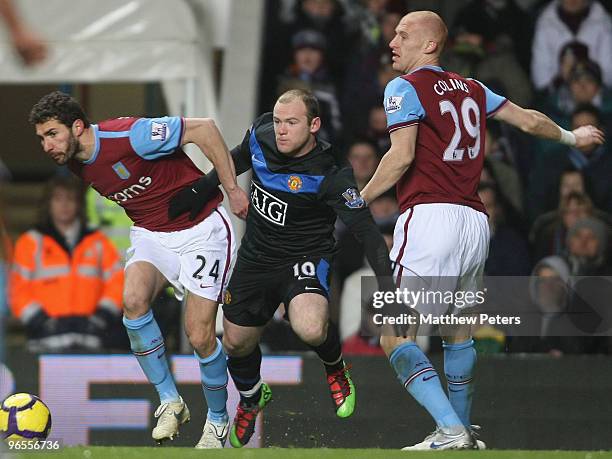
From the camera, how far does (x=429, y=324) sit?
7418 mm

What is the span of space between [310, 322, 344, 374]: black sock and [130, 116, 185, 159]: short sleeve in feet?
4.09

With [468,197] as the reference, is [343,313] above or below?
below

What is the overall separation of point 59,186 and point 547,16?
400cm

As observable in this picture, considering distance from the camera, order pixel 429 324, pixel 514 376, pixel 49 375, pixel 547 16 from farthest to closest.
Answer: pixel 547 16
pixel 49 375
pixel 514 376
pixel 429 324

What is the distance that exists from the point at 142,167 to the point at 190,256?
1.75 ft

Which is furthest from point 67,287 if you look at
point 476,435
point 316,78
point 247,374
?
point 476,435

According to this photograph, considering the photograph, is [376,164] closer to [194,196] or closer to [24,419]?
[194,196]

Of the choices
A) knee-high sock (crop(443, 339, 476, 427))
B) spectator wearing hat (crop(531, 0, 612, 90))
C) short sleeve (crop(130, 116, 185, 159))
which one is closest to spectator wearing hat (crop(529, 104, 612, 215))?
spectator wearing hat (crop(531, 0, 612, 90))

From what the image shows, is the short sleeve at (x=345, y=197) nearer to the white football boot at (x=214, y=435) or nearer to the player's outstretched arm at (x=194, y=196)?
the player's outstretched arm at (x=194, y=196)

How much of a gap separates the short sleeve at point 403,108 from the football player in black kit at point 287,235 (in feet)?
1.40

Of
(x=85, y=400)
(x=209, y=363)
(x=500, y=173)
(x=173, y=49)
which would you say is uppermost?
(x=173, y=49)

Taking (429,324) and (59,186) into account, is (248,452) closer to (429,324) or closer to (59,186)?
(429,324)

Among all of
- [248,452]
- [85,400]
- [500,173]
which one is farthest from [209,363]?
[500,173]

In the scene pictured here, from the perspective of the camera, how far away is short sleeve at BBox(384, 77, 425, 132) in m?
7.02
